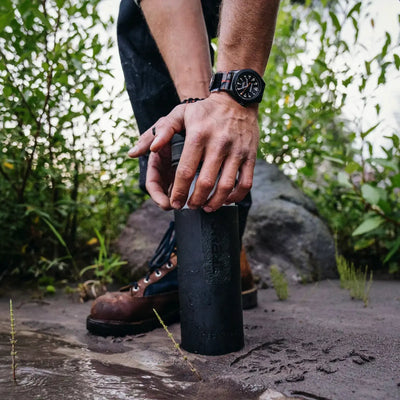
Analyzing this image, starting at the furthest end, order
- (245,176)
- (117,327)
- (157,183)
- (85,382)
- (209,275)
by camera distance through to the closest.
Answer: (117,327)
(157,183)
(209,275)
(245,176)
(85,382)

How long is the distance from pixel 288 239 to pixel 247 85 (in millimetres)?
2029

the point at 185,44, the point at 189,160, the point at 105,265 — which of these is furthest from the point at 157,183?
the point at 105,265

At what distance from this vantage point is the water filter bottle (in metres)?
1.39

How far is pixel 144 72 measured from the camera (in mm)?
2080

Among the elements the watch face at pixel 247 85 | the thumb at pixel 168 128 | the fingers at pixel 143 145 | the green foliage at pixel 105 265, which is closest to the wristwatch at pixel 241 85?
the watch face at pixel 247 85

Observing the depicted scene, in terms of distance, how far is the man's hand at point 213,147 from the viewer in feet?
3.97

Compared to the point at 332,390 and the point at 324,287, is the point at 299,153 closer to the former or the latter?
the point at 324,287

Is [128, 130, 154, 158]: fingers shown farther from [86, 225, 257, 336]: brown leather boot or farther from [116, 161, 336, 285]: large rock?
[116, 161, 336, 285]: large rock

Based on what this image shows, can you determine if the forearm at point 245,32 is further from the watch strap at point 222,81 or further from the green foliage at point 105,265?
the green foliage at point 105,265

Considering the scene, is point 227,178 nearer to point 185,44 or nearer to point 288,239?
point 185,44

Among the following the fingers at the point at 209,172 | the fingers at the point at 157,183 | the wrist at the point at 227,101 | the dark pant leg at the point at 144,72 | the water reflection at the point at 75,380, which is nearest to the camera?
the water reflection at the point at 75,380

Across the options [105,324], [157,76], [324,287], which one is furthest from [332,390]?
[324,287]

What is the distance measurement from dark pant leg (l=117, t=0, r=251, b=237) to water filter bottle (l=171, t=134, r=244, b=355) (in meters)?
0.70

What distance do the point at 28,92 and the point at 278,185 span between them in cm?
205
